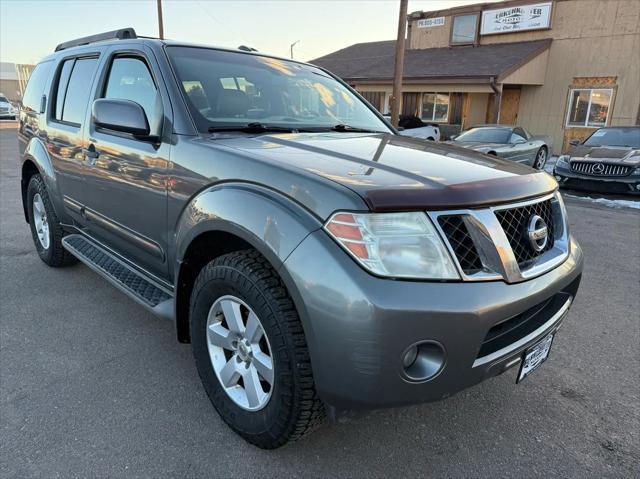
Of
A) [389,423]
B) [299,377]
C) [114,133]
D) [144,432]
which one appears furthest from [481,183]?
[114,133]

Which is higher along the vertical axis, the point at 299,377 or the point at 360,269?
the point at 360,269

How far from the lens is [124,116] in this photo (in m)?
2.49

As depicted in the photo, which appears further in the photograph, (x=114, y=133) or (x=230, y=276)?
(x=114, y=133)

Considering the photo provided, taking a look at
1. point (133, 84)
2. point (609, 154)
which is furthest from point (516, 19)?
point (133, 84)

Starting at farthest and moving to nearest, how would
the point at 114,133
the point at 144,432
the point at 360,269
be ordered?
the point at 114,133 < the point at 144,432 < the point at 360,269

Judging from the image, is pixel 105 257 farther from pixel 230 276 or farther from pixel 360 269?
pixel 360 269

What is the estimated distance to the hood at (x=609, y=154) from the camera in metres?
9.21

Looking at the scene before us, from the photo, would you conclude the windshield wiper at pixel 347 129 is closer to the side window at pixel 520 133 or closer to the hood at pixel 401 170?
the hood at pixel 401 170

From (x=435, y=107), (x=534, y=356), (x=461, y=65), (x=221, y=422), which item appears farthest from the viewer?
(x=435, y=107)

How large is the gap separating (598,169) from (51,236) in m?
9.63

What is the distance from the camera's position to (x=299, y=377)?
1831 millimetres

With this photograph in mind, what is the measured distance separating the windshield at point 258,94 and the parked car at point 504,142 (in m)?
8.59

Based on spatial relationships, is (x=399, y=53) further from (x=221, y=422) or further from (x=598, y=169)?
(x=221, y=422)

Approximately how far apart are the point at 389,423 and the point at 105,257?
2225 millimetres
